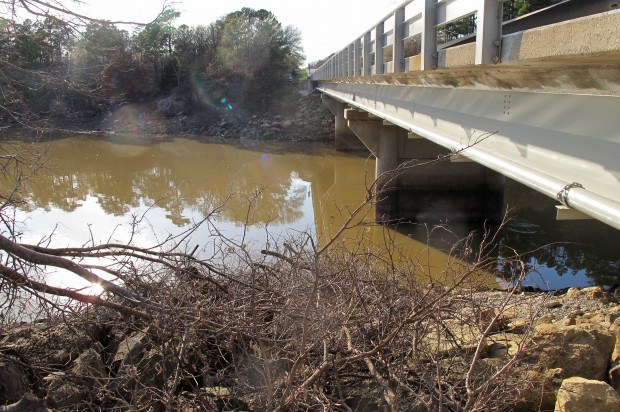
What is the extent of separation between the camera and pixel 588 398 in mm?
3246

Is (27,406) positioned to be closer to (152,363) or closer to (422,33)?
(152,363)

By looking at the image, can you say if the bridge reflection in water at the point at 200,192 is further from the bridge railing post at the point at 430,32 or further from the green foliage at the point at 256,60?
the green foliage at the point at 256,60

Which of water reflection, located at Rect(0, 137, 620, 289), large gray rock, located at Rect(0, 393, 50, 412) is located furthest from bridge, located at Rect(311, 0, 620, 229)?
large gray rock, located at Rect(0, 393, 50, 412)

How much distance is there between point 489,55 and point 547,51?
842mm

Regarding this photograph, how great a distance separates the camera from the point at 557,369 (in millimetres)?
3785

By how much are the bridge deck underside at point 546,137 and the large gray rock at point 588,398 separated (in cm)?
113

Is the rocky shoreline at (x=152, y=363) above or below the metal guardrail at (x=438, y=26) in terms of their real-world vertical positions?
below

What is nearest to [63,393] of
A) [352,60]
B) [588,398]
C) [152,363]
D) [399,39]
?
[152,363]

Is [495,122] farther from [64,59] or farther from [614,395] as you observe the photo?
[64,59]

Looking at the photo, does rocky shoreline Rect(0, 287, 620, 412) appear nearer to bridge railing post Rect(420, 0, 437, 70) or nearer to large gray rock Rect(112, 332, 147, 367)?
large gray rock Rect(112, 332, 147, 367)

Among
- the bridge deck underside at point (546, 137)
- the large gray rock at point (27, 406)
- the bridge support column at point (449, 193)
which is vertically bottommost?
the bridge support column at point (449, 193)

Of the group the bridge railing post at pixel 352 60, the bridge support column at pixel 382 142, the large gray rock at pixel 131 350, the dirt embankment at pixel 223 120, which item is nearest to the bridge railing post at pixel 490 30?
the large gray rock at pixel 131 350

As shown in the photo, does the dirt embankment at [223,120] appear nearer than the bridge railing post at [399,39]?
No

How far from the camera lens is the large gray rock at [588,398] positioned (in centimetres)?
321
